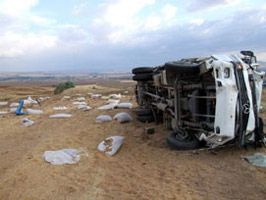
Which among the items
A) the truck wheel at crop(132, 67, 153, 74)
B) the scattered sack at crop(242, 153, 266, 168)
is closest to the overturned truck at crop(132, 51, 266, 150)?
the scattered sack at crop(242, 153, 266, 168)

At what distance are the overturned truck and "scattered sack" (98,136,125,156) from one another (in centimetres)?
102

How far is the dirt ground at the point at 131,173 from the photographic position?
482cm

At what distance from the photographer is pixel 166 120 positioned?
8289 mm

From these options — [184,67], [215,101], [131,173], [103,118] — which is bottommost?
[103,118]

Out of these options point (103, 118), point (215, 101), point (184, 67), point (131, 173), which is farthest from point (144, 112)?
point (131, 173)

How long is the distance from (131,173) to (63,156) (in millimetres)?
1537

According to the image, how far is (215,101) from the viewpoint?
6285 millimetres

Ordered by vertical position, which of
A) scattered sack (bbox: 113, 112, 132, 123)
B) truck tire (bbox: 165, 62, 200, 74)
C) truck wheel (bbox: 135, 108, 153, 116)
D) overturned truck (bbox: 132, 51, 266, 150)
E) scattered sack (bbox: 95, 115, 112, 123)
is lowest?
scattered sack (bbox: 95, 115, 112, 123)

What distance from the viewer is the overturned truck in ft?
19.5

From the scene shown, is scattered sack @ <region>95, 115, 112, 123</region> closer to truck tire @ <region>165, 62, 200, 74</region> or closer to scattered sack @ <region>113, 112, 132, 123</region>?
scattered sack @ <region>113, 112, 132, 123</region>

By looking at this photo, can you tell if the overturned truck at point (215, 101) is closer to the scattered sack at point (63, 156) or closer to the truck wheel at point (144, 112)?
the scattered sack at point (63, 156)

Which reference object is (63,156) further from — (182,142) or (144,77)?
(144,77)

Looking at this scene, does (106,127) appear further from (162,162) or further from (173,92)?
(162,162)

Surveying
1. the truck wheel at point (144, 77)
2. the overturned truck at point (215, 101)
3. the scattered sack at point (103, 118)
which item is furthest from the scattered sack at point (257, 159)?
the scattered sack at point (103, 118)
